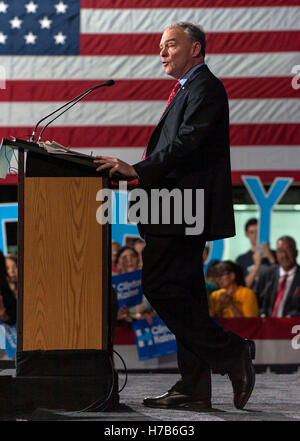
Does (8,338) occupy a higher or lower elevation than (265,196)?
lower

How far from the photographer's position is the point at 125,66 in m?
6.66

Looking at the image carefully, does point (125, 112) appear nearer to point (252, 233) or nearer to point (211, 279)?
point (252, 233)

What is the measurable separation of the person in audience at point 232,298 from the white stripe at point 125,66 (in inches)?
74.5

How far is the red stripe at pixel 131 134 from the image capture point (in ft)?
21.5

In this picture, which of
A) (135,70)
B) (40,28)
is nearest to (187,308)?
(135,70)

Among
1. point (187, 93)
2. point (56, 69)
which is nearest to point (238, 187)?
point (56, 69)

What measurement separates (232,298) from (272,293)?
0.38 m

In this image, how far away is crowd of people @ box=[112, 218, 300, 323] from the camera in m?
5.58

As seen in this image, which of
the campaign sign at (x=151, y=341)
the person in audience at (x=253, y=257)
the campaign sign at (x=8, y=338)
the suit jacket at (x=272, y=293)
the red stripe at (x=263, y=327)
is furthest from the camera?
the person in audience at (x=253, y=257)

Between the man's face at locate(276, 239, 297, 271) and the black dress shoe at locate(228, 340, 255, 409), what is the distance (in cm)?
296

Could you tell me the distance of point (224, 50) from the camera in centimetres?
658

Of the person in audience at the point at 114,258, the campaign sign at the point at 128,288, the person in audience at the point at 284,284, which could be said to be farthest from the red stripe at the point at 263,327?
the person in audience at the point at 114,258

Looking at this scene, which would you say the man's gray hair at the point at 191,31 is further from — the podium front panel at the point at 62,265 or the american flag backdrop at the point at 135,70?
the american flag backdrop at the point at 135,70

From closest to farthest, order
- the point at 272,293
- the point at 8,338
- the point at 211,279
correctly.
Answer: the point at 8,338 < the point at 272,293 < the point at 211,279
